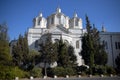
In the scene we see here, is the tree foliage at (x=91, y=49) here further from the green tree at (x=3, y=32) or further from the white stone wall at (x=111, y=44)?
the green tree at (x=3, y=32)

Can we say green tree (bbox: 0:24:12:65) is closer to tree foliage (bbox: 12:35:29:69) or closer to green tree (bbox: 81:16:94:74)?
tree foliage (bbox: 12:35:29:69)

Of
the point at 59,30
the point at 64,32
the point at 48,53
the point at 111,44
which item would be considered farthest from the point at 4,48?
the point at 111,44

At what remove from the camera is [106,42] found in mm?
40875

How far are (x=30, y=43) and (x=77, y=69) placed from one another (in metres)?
13.3

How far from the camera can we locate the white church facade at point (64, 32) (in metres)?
36.2

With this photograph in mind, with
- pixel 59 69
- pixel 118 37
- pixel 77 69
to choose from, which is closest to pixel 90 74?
pixel 77 69

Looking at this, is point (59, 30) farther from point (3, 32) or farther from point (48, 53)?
point (3, 32)

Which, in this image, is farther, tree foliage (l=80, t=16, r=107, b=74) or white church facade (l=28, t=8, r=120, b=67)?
white church facade (l=28, t=8, r=120, b=67)

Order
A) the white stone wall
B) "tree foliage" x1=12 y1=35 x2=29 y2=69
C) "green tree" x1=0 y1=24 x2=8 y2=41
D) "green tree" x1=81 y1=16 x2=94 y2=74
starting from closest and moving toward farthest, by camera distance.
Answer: "green tree" x1=0 y1=24 x2=8 y2=41 → "tree foliage" x1=12 y1=35 x2=29 y2=69 → "green tree" x1=81 y1=16 x2=94 y2=74 → the white stone wall

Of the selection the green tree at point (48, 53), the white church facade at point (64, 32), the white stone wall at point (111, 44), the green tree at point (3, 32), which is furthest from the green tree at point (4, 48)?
the white stone wall at point (111, 44)

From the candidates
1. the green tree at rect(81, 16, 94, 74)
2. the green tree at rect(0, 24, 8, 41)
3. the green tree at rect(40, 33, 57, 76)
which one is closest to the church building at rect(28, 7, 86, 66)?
the green tree at rect(81, 16, 94, 74)

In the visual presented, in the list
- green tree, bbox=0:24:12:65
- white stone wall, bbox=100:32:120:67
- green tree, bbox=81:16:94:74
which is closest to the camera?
green tree, bbox=0:24:12:65

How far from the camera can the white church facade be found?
36219 millimetres

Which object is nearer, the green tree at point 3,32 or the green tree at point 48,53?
the green tree at point 3,32
